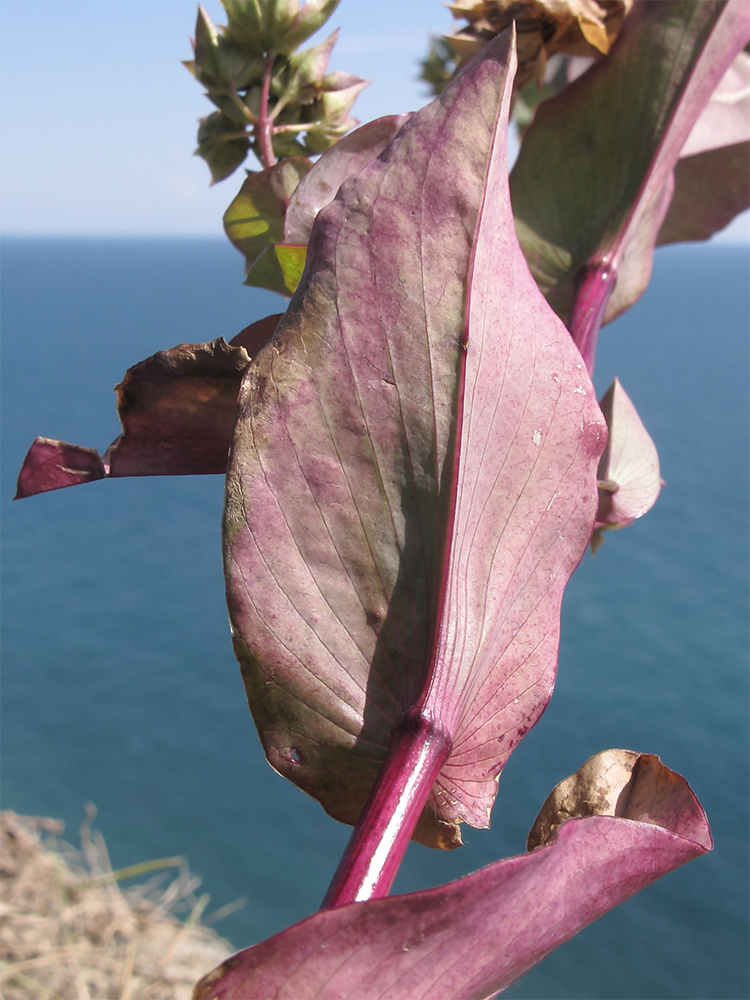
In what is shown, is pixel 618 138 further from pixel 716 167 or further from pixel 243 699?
pixel 243 699

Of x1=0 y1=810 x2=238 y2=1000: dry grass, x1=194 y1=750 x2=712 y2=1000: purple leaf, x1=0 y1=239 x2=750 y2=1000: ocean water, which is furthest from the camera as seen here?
x1=0 y1=239 x2=750 y2=1000: ocean water

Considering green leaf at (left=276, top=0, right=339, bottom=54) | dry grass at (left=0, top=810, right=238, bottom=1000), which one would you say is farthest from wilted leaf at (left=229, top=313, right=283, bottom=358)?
dry grass at (left=0, top=810, right=238, bottom=1000)

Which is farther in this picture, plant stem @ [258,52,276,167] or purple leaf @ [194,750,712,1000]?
plant stem @ [258,52,276,167]

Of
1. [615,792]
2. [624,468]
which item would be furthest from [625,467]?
[615,792]

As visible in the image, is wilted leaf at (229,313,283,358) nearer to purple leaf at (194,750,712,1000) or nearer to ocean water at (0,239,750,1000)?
purple leaf at (194,750,712,1000)

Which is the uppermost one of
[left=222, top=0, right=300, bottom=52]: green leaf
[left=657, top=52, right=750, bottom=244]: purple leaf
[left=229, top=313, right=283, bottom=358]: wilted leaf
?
[left=657, top=52, right=750, bottom=244]: purple leaf
